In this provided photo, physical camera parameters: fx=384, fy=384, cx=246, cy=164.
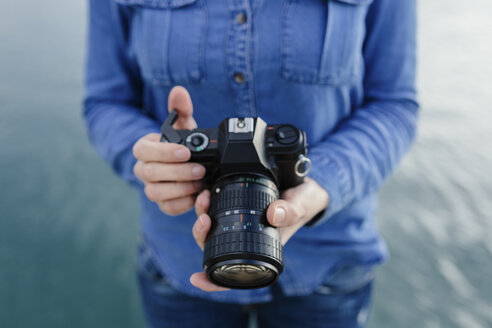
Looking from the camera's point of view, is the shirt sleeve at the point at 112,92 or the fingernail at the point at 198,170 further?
the shirt sleeve at the point at 112,92

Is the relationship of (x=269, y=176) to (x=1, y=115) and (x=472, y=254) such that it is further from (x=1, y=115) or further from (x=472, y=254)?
(x=1, y=115)

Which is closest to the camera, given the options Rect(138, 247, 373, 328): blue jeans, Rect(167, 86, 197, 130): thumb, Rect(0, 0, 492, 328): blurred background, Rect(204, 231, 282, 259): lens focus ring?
Rect(204, 231, 282, 259): lens focus ring

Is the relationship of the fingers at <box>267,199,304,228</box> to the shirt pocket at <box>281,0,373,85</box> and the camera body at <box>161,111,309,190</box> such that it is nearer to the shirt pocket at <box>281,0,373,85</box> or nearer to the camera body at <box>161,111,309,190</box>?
the camera body at <box>161,111,309,190</box>

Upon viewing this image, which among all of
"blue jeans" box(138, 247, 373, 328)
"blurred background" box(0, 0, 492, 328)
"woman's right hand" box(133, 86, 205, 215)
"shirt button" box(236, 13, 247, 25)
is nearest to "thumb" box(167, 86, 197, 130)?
"woman's right hand" box(133, 86, 205, 215)

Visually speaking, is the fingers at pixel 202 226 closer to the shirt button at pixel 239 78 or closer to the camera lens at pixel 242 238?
the camera lens at pixel 242 238

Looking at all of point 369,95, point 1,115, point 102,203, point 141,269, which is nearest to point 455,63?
point 369,95

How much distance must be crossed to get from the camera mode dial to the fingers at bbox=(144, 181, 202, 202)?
4cm

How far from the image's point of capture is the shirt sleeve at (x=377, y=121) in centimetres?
46

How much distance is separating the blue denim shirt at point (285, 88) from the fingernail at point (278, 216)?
11cm

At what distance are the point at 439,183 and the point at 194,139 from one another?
125 cm

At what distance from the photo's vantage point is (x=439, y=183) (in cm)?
140

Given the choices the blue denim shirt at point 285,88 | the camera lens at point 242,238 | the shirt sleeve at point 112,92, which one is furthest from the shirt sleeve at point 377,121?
the shirt sleeve at point 112,92

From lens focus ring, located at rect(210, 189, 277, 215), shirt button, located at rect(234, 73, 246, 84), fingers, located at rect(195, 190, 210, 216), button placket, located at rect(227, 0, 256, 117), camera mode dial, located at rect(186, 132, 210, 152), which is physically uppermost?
button placket, located at rect(227, 0, 256, 117)

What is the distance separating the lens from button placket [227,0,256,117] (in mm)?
462
